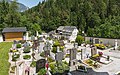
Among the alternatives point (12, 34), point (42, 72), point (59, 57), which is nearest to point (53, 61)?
point (59, 57)

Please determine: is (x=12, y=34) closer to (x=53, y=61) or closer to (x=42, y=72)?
(x=53, y=61)

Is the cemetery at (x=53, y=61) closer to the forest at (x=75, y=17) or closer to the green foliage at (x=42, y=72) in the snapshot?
the green foliage at (x=42, y=72)

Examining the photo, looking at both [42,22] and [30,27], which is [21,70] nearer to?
[30,27]

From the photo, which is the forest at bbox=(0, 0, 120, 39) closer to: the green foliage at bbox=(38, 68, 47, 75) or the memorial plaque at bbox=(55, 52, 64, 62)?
the memorial plaque at bbox=(55, 52, 64, 62)

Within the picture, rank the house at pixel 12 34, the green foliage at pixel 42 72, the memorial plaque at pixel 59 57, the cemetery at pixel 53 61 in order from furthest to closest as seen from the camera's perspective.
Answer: the house at pixel 12 34, the memorial plaque at pixel 59 57, the cemetery at pixel 53 61, the green foliage at pixel 42 72

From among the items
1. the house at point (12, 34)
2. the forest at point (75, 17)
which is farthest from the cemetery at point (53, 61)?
the forest at point (75, 17)

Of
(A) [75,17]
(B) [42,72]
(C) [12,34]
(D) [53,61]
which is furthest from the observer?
(A) [75,17]

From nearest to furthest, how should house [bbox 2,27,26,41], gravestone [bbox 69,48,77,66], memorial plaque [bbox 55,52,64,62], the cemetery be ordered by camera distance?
1. the cemetery
2. gravestone [bbox 69,48,77,66]
3. memorial plaque [bbox 55,52,64,62]
4. house [bbox 2,27,26,41]

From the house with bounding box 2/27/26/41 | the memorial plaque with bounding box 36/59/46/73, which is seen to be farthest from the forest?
the memorial plaque with bounding box 36/59/46/73

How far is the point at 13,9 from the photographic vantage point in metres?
51.4

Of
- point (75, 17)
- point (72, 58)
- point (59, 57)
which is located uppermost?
point (75, 17)

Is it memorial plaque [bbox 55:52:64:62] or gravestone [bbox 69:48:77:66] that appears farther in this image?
memorial plaque [bbox 55:52:64:62]

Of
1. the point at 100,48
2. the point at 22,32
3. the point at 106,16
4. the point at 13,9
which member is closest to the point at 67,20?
the point at 106,16

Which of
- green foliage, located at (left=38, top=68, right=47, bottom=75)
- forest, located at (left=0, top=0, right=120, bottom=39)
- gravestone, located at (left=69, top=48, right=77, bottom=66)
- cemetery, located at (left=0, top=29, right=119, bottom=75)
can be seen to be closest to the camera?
green foliage, located at (left=38, top=68, right=47, bottom=75)
